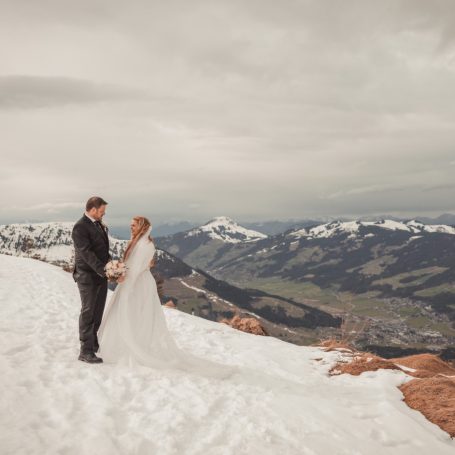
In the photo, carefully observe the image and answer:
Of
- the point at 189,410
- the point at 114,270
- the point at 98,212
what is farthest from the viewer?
the point at 98,212

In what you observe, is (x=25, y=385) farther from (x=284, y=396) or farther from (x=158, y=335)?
(x=284, y=396)

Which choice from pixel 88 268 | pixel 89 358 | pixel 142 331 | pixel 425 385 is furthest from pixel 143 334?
pixel 425 385

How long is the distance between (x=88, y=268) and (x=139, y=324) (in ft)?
7.21

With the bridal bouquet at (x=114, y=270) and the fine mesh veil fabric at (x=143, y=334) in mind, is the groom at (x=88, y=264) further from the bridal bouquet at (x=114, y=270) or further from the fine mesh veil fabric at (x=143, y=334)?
the fine mesh veil fabric at (x=143, y=334)

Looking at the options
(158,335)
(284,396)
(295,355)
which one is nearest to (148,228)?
(158,335)

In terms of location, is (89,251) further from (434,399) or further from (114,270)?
(434,399)

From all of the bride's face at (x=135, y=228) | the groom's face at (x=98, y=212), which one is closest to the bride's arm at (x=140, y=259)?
the bride's face at (x=135, y=228)

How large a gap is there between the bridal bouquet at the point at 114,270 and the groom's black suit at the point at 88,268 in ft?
0.66

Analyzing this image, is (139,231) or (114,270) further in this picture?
(139,231)

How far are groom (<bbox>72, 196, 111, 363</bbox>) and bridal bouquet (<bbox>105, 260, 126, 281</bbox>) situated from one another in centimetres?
19

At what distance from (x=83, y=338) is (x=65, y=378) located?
1533 mm

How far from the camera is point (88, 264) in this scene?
10.1 metres

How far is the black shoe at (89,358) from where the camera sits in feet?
33.6

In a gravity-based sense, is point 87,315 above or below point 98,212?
below
